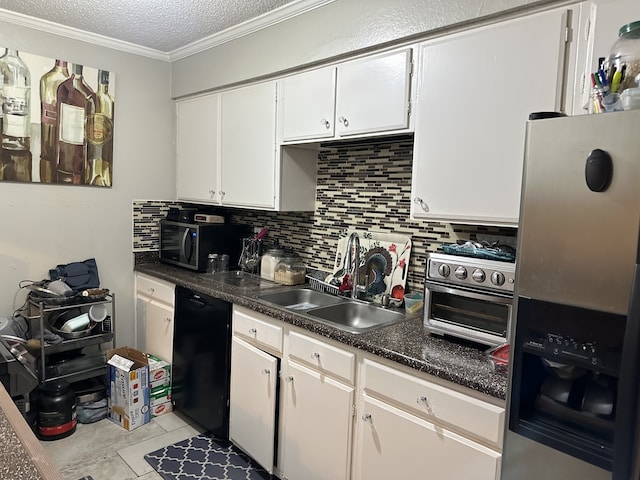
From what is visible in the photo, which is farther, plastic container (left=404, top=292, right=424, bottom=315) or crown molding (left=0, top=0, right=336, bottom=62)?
crown molding (left=0, top=0, right=336, bottom=62)

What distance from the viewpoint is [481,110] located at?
166 centimetres

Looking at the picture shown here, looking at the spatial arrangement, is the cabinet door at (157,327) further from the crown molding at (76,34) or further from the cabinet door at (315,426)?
the crown molding at (76,34)

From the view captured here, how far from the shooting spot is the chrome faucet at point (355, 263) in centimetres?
238

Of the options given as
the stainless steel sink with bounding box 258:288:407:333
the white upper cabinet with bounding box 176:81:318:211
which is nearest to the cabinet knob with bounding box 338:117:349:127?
the white upper cabinet with bounding box 176:81:318:211

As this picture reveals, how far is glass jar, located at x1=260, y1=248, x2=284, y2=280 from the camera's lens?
2.81 m

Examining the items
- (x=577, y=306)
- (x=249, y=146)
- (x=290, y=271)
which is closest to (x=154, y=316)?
(x=290, y=271)

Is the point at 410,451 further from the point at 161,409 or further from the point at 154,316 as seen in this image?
the point at 154,316

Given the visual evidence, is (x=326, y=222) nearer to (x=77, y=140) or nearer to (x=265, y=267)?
(x=265, y=267)

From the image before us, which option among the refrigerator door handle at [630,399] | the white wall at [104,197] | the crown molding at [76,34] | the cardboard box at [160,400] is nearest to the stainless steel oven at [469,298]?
the refrigerator door handle at [630,399]

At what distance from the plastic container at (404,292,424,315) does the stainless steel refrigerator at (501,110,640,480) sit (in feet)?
3.06

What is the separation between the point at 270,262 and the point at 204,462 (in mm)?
1166

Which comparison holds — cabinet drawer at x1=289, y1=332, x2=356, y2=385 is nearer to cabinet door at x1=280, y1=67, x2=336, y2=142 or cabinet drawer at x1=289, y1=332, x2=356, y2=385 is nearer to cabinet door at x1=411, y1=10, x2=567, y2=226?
cabinet door at x1=411, y1=10, x2=567, y2=226

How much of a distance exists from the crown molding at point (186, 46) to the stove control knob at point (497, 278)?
59.3 inches

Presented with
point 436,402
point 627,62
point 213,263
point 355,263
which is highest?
point 627,62
